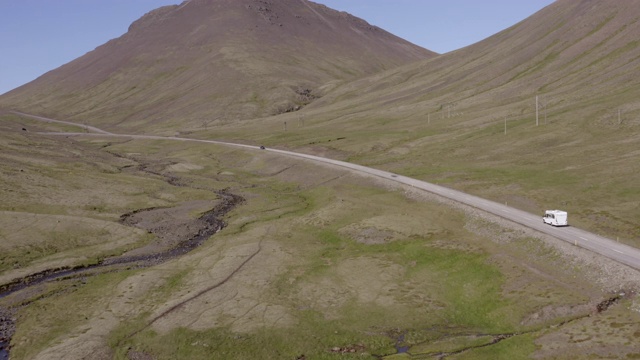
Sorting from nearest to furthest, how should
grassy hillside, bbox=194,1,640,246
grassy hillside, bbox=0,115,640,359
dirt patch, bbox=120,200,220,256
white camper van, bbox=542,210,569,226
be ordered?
grassy hillside, bbox=0,115,640,359 < white camper van, bbox=542,210,569,226 < dirt patch, bbox=120,200,220,256 < grassy hillside, bbox=194,1,640,246

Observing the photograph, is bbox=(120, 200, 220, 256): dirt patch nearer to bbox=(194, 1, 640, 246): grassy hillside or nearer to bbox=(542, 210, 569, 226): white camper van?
bbox=(194, 1, 640, 246): grassy hillside

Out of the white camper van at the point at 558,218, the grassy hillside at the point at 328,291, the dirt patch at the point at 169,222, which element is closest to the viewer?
the grassy hillside at the point at 328,291

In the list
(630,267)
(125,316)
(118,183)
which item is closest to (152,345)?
(125,316)

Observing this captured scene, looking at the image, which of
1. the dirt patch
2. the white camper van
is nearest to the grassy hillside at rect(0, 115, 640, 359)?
the dirt patch

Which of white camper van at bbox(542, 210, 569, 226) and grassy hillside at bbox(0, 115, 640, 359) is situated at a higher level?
white camper van at bbox(542, 210, 569, 226)

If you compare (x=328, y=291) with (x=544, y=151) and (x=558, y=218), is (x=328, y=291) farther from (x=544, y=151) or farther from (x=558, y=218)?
(x=544, y=151)

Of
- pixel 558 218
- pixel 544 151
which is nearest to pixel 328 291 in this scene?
pixel 558 218

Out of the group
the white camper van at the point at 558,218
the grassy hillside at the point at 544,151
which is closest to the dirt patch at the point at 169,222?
the grassy hillside at the point at 544,151

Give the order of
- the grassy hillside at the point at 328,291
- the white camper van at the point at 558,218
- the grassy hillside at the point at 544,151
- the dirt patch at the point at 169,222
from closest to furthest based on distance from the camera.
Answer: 1. the grassy hillside at the point at 328,291
2. the white camper van at the point at 558,218
3. the dirt patch at the point at 169,222
4. the grassy hillside at the point at 544,151

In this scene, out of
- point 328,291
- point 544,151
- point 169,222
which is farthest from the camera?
point 544,151

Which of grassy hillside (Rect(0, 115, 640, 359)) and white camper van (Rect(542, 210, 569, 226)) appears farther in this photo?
white camper van (Rect(542, 210, 569, 226))

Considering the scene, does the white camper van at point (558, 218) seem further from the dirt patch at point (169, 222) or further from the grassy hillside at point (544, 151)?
the dirt patch at point (169, 222)
